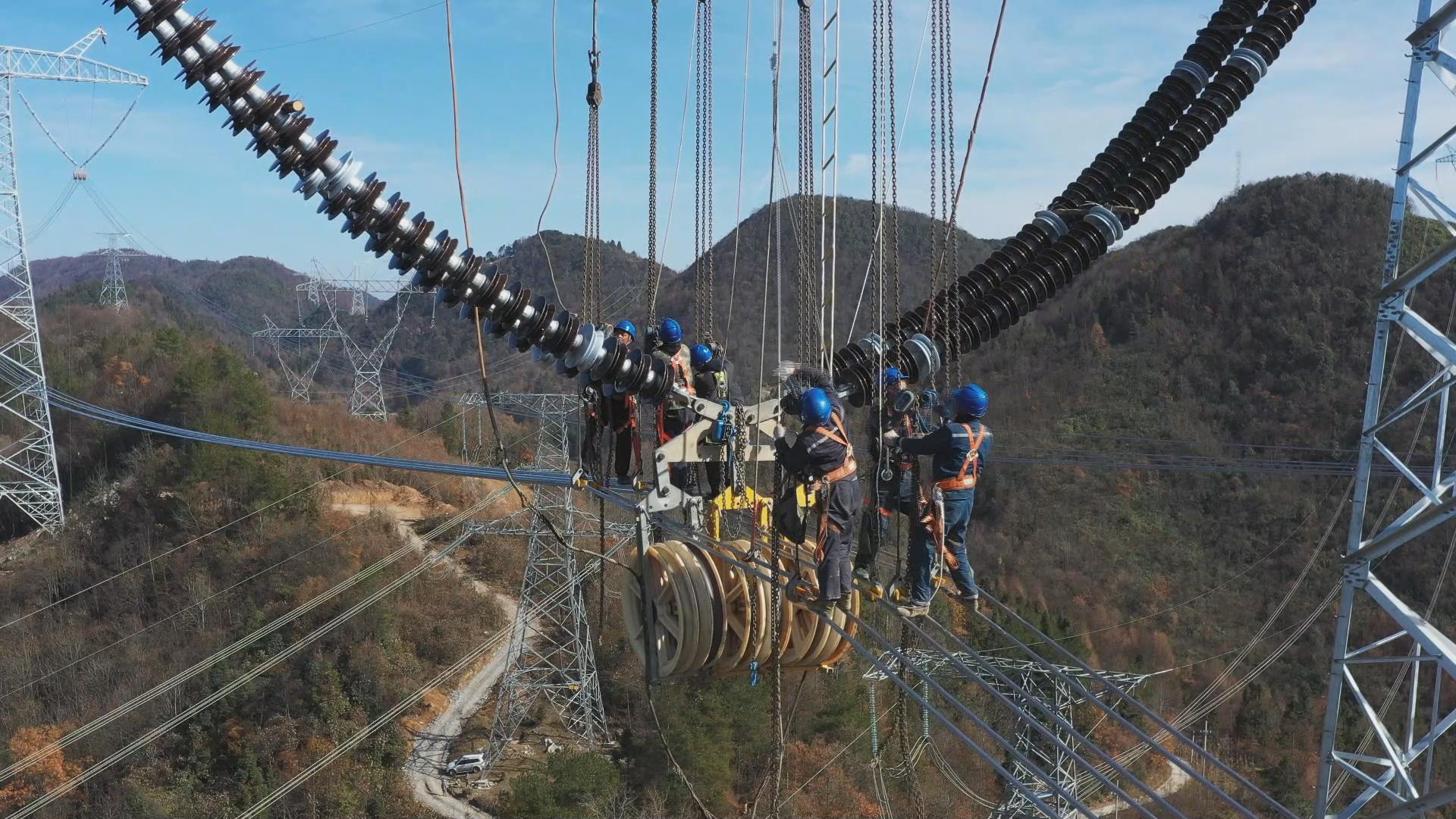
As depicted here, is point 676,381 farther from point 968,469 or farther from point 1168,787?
point 1168,787

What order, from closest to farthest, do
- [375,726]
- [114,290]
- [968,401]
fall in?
1. [968,401]
2. [375,726]
3. [114,290]

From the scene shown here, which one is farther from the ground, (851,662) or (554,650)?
(554,650)

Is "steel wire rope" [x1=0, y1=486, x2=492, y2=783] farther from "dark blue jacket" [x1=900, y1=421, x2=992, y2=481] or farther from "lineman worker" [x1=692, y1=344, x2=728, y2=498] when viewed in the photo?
"dark blue jacket" [x1=900, y1=421, x2=992, y2=481]

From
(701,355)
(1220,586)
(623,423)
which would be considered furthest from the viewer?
(1220,586)

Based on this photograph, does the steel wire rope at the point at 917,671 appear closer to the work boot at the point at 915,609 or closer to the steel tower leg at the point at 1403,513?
the work boot at the point at 915,609

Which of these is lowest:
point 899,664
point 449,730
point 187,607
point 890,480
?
point 449,730

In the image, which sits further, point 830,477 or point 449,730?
point 449,730

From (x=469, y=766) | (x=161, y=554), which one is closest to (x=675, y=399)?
(x=469, y=766)
